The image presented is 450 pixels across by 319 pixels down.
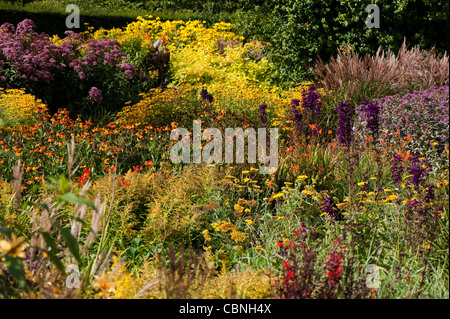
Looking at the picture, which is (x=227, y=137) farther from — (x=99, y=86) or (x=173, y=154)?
(x=99, y=86)

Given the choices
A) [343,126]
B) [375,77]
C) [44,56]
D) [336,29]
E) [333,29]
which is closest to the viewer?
[343,126]

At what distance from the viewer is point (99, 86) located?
7.47 meters

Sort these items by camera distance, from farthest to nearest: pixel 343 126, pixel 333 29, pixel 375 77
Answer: pixel 333 29, pixel 375 77, pixel 343 126

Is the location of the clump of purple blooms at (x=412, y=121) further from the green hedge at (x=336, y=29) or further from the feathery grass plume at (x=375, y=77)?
the green hedge at (x=336, y=29)

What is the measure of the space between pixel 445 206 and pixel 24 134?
3.93 metres

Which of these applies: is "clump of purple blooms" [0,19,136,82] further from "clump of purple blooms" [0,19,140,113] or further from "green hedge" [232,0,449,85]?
"green hedge" [232,0,449,85]

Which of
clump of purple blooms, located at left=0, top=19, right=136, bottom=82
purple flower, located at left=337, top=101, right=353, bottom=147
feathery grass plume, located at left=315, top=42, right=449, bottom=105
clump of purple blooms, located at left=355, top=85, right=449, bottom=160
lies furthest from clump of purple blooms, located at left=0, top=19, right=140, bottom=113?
clump of purple blooms, located at left=355, top=85, right=449, bottom=160

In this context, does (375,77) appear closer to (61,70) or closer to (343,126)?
(343,126)

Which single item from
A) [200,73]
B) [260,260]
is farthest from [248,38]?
[260,260]

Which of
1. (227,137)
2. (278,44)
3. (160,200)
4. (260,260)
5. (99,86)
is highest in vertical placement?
(278,44)

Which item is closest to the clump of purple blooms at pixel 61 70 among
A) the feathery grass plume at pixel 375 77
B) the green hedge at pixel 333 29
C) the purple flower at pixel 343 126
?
the green hedge at pixel 333 29

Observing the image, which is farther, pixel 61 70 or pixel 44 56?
pixel 61 70

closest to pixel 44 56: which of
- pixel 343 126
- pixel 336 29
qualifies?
pixel 343 126

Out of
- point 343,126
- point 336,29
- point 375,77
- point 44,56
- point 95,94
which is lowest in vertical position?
point 343,126
